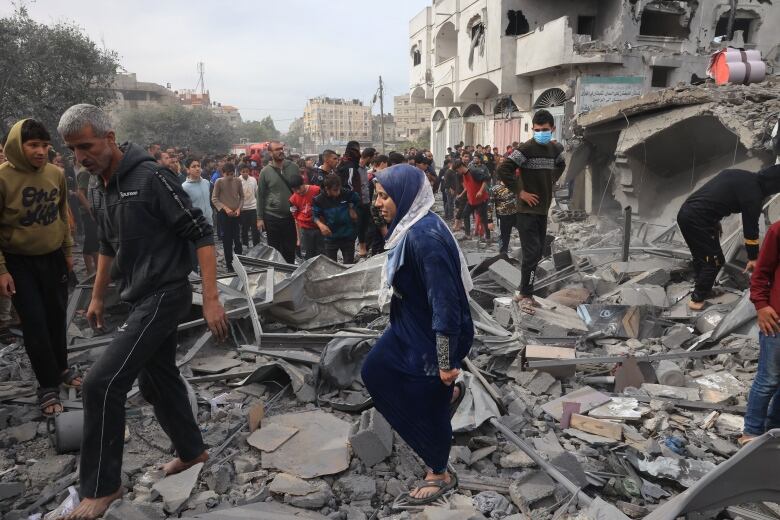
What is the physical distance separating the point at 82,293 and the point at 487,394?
4.41 meters

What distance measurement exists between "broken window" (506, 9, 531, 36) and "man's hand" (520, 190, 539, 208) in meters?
19.6

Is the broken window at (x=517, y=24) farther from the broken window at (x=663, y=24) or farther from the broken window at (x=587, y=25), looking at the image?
the broken window at (x=663, y=24)

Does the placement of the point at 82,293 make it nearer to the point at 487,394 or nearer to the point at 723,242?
the point at 487,394

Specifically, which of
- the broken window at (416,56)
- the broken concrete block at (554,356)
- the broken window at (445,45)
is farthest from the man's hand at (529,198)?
the broken window at (416,56)

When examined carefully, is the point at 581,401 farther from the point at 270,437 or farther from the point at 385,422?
the point at 270,437

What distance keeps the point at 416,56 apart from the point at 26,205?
33.4m

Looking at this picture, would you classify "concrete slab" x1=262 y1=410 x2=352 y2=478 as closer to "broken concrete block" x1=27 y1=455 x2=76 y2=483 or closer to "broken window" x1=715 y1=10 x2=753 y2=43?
"broken concrete block" x1=27 y1=455 x2=76 y2=483

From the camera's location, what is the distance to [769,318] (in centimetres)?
285

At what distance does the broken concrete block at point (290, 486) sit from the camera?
277cm

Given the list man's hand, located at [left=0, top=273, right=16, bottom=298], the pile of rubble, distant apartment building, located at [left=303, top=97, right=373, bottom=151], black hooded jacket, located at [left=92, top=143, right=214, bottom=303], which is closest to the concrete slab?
the pile of rubble

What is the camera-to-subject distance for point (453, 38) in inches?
1171

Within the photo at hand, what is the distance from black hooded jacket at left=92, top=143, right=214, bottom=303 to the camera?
2461mm

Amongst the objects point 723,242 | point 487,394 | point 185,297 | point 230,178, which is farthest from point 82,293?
point 723,242

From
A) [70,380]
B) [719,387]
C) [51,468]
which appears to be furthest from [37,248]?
[719,387]
